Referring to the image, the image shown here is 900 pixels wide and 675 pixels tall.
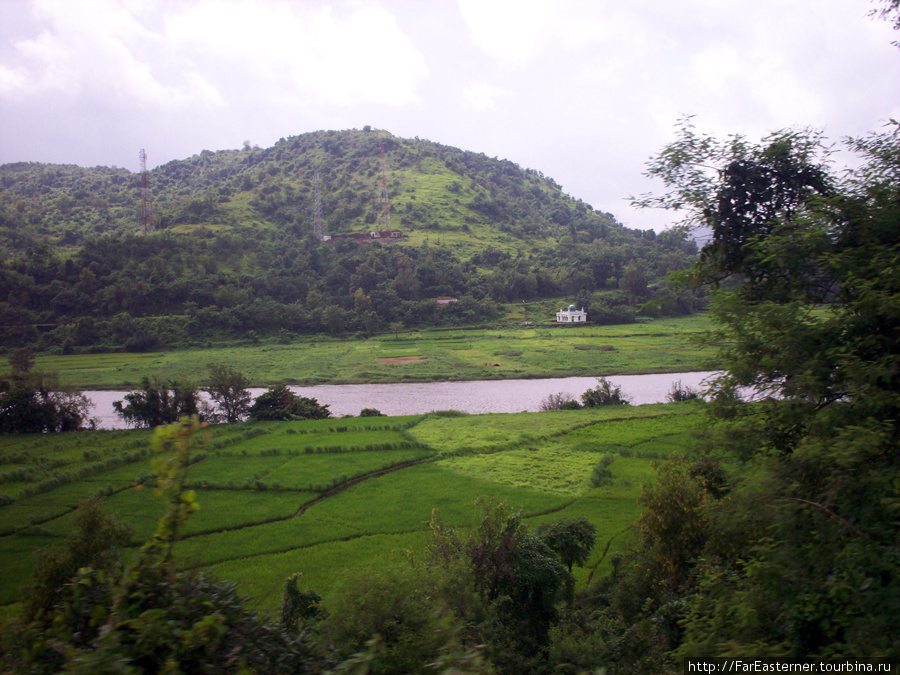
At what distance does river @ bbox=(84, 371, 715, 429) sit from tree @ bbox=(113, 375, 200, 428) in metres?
3.67

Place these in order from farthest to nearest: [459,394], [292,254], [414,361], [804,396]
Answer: [292,254], [414,361], [459,394], [804,396]

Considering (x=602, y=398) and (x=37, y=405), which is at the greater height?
(x=37, y=405)

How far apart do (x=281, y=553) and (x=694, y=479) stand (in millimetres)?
12569

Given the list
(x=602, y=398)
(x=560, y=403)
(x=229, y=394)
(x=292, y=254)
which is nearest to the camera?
(x=229, y=394)

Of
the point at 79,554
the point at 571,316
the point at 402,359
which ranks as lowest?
the point at 79,554

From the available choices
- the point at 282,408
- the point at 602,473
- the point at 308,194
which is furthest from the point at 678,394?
the point at 308,194

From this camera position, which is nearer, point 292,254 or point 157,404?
point 157,404

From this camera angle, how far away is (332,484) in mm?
23234

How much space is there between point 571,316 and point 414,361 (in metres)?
30.2

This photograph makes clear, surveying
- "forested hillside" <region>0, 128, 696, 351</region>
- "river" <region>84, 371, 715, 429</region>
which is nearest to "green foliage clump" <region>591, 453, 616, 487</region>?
"river" <region>84, 371, 715, 429</region>

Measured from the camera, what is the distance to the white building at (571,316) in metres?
76.7

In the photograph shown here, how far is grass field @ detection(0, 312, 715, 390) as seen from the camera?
5053 cm

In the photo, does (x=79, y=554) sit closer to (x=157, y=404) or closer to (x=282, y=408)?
(x=282, y=408)

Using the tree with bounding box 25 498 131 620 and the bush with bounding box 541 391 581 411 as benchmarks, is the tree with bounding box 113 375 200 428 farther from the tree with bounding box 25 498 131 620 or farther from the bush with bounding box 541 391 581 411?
the bush with bounding box 541 391 581 411
